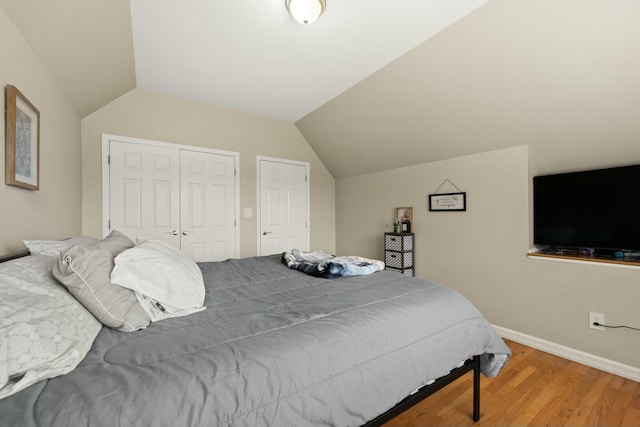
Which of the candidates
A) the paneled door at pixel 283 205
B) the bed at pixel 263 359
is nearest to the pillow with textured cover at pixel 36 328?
the bed at pixel 263 359

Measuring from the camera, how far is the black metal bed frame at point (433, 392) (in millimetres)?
1212

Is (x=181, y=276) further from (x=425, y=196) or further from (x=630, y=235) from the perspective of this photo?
(x=630, y=235)

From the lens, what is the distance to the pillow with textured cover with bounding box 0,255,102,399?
2.23 ft

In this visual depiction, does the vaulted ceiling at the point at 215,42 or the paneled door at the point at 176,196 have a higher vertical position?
the vaulted ceiling at the point at 215,42

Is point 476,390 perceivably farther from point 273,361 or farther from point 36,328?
point 36,328

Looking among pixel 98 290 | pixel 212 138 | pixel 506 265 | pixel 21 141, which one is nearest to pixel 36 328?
pixel 98 290

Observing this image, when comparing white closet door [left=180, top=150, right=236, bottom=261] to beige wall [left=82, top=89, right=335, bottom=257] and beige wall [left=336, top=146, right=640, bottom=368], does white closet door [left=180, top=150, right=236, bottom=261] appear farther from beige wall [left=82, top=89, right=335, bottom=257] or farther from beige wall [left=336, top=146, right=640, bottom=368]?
beige wall [left=336, top=146, right=640, bottom=368]

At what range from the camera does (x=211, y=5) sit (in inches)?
72.7

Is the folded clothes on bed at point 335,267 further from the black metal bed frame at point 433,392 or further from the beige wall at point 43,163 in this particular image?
the beige wall at point 43,163

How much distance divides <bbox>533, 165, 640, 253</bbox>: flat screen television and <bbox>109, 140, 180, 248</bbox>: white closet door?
12.5 ft

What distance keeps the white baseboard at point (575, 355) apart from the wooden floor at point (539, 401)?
0.16 ft

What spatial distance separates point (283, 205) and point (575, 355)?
3484mm

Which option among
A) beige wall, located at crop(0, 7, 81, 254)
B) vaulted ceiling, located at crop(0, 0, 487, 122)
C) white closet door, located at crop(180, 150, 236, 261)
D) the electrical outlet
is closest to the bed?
beige wall, located at crop(0, 7, 81, 254)

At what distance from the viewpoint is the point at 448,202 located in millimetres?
3188
